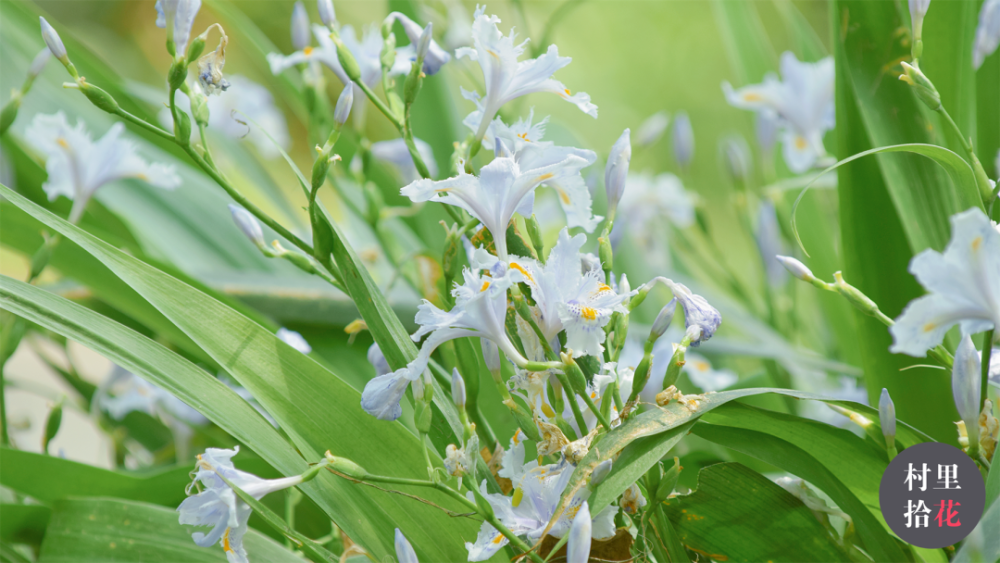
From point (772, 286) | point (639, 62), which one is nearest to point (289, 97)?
point (772, 286)

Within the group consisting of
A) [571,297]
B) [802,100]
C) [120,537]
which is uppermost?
[802,100]

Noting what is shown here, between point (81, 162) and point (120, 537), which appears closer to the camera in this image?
point (120, 537)

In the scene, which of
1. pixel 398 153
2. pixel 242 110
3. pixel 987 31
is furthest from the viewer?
pixel 242 110

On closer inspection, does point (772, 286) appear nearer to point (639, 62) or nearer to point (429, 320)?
point (429, 320)

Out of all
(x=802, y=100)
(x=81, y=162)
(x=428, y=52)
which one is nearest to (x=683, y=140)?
(x=802, y=100)

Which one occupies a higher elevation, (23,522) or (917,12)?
(917,12)

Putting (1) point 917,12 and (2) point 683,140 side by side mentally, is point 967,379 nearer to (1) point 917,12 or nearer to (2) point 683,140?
(1) point 917,12

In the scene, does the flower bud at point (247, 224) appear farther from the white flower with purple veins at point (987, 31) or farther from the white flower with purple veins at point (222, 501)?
the white flower with purple veins at point (987, 31)

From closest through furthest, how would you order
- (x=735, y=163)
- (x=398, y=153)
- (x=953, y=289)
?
(x=953, y=289) → (x=398, y=153) → (x=735, y=163)
